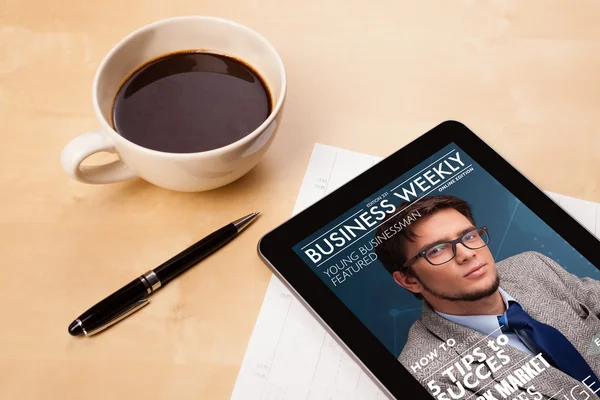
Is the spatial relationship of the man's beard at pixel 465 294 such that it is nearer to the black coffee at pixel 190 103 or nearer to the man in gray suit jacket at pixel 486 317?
the man in gray suit jacket at pixel 486 317

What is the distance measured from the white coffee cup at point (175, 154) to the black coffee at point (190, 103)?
10 millimetres

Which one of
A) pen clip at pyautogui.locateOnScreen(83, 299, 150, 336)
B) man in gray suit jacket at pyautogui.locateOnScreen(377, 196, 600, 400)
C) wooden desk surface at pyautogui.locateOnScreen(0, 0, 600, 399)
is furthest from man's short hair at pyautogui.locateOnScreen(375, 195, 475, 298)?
pen clip at pyautogui.locateOnScreen(83, 299, 150, 336)

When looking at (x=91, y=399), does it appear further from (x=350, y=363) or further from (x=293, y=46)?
(x=293, y=46)

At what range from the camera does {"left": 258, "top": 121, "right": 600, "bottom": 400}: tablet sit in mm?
504

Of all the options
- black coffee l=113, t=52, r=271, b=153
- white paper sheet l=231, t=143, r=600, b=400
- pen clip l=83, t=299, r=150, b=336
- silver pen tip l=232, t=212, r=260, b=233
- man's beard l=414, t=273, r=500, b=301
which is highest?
black coffee l=113, t=52, r=271, b=153

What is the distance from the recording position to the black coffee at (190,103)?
0.57 meters

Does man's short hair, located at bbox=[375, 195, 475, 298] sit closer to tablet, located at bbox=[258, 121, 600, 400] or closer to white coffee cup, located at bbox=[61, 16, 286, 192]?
tablet, located at bbox=[258, 121, 600, 400]

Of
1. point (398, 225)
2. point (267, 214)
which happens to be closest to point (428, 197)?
point (398, 225)

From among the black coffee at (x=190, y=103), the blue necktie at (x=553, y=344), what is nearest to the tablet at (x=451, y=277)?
the blue necktie at (x=553, y=344)

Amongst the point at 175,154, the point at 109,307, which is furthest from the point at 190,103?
the point at 109,307

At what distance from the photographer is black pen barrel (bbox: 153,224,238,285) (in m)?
0.57

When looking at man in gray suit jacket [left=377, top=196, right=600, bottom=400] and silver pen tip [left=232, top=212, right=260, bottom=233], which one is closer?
man in gray suit jacket [left=377, top=196, right=600, bottom=400]

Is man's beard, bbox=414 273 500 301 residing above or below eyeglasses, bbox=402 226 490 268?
below

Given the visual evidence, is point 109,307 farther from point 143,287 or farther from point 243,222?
point 243,222
